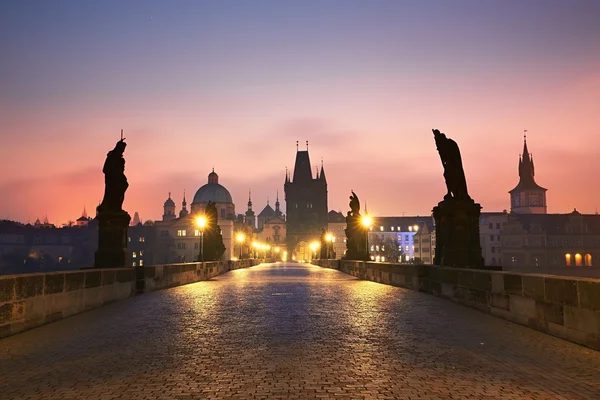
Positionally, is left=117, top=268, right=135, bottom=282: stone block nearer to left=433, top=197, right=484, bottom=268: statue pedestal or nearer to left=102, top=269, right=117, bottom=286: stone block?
left=102, top=269, right=117, bottom=286: stone block

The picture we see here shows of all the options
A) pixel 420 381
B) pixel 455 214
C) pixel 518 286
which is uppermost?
pixel 455 214

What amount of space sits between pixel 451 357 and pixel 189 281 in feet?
66.4

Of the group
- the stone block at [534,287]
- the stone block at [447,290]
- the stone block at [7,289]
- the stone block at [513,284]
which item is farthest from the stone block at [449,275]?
the stone block at [7,289]

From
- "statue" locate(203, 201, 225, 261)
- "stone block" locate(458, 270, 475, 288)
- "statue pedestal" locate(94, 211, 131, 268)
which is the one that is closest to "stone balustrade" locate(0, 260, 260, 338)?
"statue pedestal" locate(94, 211, 131, 268)

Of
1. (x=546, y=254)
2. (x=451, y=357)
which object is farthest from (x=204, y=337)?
(x=546, y=254)

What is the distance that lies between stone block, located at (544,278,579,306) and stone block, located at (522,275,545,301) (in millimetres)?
157

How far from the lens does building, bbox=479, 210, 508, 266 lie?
13700cm

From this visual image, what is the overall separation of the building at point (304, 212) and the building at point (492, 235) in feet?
154

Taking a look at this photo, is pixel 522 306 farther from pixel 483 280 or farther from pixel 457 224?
pixel 457 224

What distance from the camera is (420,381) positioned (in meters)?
6.09

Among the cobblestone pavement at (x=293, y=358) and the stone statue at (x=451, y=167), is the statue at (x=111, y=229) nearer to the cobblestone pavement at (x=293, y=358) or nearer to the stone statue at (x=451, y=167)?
the cobblestone pavement at (x=293, y=358)

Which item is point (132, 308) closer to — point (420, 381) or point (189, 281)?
point (420, 381)

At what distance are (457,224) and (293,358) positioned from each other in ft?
36.9

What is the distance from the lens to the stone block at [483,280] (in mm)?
12069
